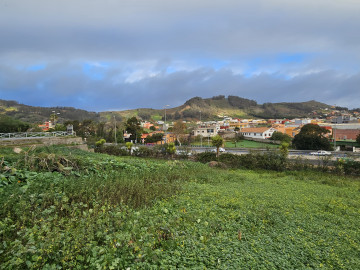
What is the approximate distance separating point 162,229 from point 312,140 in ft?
133

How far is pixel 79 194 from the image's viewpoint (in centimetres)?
509

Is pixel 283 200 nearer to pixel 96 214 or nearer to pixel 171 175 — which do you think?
pixel 171 175

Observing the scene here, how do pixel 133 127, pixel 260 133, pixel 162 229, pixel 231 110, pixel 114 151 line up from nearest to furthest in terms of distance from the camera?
pixel 162 229 → pixel 114 151 → pixel 133 127 → pixel 260 133 → pixel 231 110

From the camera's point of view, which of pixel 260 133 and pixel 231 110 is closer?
pixel 260 133

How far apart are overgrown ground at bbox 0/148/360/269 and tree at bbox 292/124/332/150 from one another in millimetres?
35551

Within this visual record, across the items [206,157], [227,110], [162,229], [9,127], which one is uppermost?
[227,110]

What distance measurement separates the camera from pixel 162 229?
12.3 feet

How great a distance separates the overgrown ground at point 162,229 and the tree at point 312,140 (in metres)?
35.6

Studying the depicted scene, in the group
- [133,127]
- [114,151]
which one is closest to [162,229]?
[114,151]

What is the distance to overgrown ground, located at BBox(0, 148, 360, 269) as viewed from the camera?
297 centimetres

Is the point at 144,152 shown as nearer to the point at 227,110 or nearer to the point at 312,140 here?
the point at 312,140

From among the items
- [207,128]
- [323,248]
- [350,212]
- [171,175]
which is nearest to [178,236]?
[323,248]

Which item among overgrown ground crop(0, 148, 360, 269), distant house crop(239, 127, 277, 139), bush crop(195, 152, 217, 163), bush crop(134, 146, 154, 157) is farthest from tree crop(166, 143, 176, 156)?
distant house crop(239, 127, 277, 139)

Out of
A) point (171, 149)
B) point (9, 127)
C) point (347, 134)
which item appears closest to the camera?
point (171, 149)
